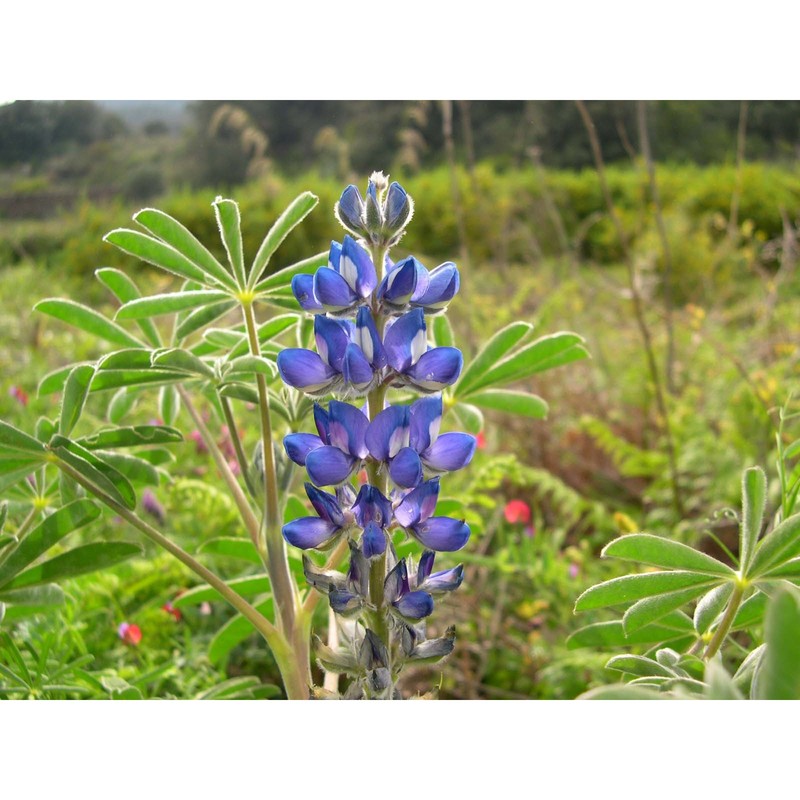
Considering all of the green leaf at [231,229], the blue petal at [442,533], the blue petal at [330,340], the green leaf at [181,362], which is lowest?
the blue petal at [442,533]

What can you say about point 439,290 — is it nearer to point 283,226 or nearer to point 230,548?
point 283,226

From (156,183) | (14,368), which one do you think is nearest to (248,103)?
(156,183)

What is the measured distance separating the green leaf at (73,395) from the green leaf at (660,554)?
1.70 feet

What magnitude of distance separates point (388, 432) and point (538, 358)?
0.39m

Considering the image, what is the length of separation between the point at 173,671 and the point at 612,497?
165 centimetres

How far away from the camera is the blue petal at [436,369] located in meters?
0.67

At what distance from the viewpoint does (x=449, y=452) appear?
0.68 metres

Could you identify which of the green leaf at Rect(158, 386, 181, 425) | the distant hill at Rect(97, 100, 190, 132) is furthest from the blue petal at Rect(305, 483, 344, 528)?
the distant hill at Rect(97, 100, 190, 132)

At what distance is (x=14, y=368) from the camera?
277 centimetres

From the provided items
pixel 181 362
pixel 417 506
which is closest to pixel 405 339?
pixel 417 506

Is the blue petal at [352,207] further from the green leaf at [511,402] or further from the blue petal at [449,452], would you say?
the green leaf at [511,402]

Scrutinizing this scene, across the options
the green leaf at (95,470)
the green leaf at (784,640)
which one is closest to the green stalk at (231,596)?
the green leaf at (95,470)
